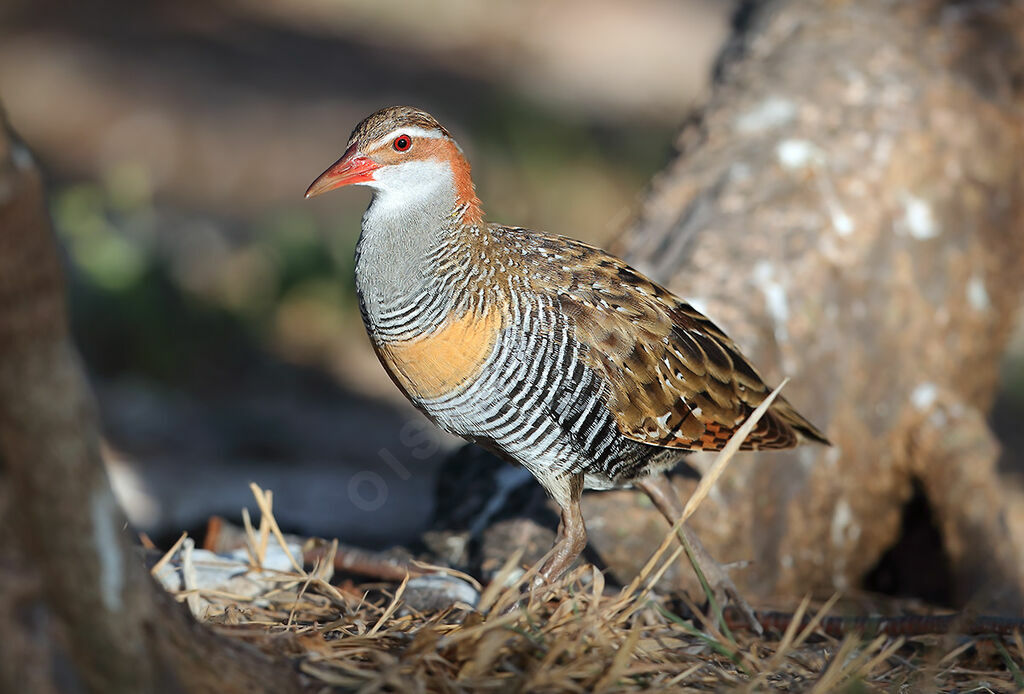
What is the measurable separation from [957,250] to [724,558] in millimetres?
1977

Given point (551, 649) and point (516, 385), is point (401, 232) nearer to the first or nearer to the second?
point (516, 385)

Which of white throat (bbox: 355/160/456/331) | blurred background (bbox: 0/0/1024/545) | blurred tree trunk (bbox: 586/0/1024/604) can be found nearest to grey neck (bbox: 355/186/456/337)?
white throat (bbox: 355/160/456/331)

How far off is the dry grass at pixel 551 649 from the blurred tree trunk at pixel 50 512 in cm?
44

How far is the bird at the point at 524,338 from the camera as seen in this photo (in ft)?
9.79

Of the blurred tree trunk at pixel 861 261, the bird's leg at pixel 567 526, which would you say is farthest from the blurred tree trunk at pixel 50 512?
the blurred tree trunk at pixel 861 261

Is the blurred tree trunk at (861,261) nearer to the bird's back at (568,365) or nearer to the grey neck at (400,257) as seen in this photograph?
the bird's back at (568,365)

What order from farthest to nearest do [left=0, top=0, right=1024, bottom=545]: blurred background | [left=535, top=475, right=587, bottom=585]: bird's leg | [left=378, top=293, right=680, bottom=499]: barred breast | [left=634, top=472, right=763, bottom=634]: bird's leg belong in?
[left=0, top=0, right=1024, bottom=545]: blurred background < [left=634, top=472, right=763, bottom=634]: bird's leg < [left=535, top=475, right=587, bottom=585]: bird's leg < [left=378, top=293, right=680, bottom=499]: barred breast

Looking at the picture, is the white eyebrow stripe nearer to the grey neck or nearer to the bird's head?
the bird's head

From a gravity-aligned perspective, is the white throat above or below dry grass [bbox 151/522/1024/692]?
above

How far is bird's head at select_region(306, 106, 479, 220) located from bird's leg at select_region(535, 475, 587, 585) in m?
0.96

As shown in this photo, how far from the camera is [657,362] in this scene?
10.8 feet

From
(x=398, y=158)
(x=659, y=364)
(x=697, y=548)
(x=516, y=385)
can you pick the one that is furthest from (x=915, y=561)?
(x=398, y=158)

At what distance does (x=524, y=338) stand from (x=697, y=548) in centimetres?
100

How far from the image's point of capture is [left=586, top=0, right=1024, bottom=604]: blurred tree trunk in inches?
166
